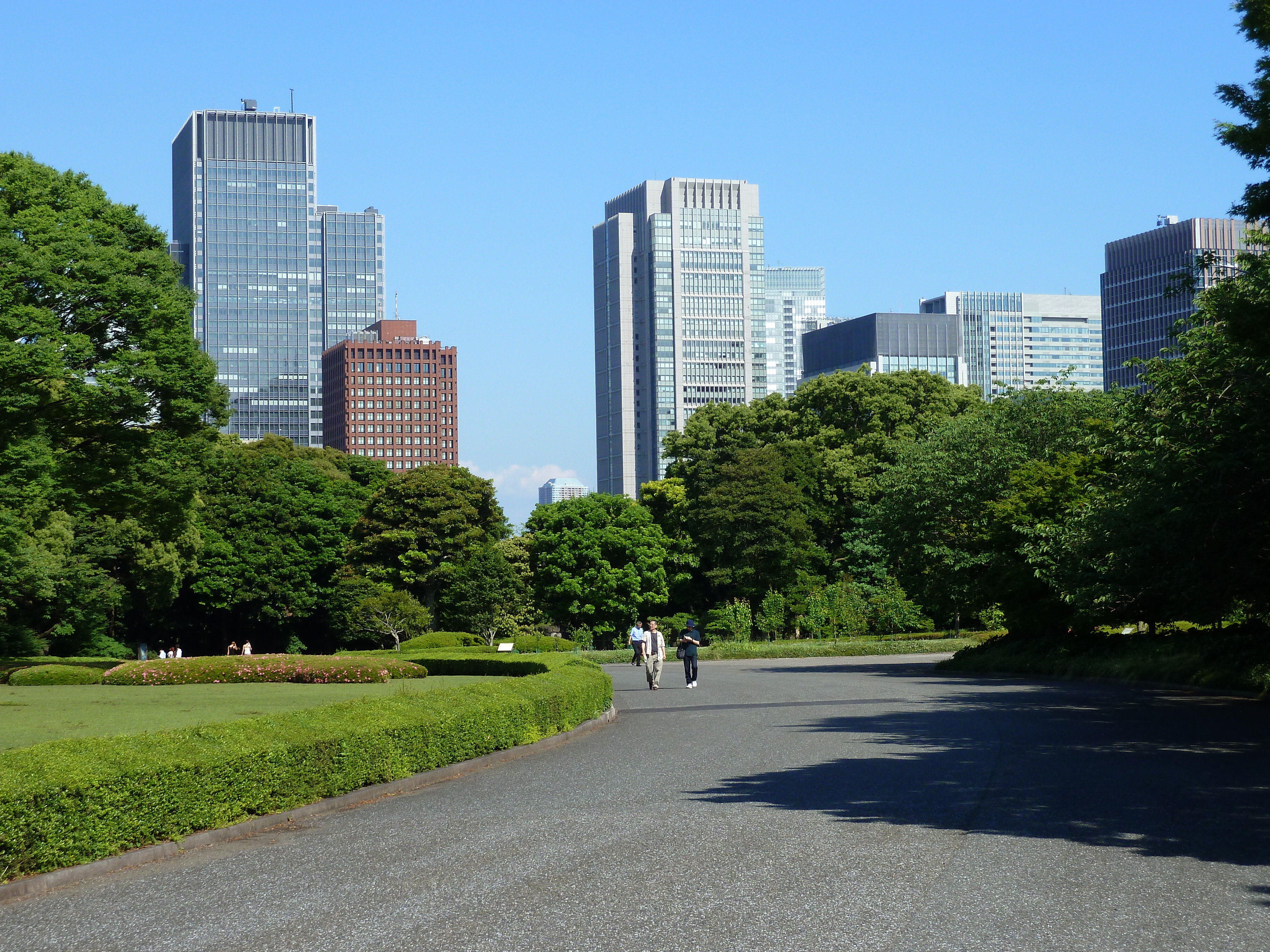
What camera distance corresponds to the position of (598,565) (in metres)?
70.1

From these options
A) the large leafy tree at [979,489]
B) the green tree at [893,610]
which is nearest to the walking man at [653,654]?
the large leafy tree at [979,489]

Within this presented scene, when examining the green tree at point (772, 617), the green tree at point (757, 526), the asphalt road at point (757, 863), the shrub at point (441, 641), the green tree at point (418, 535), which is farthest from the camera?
the green tree at point (418, 535)

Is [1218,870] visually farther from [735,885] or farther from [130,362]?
[130,362]

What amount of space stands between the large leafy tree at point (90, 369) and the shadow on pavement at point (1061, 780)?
2254cm

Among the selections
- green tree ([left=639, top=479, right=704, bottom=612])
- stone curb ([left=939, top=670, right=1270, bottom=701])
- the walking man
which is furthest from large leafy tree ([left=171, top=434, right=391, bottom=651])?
stone curb ([left=939, top=670, right=1270, bottom=701])

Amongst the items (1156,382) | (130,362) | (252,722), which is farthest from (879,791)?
(130,362)

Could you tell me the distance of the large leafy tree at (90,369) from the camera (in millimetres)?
31359

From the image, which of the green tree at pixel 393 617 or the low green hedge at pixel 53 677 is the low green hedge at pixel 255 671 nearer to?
the low green hedge at pixel 53 677

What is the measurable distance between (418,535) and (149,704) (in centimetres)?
4247

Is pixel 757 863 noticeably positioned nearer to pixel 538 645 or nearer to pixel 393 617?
pixel 538 645

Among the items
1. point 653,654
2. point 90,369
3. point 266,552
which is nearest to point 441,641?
point 266,552

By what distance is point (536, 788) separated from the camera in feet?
41.5

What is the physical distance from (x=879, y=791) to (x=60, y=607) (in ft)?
179

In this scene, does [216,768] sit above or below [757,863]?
above
